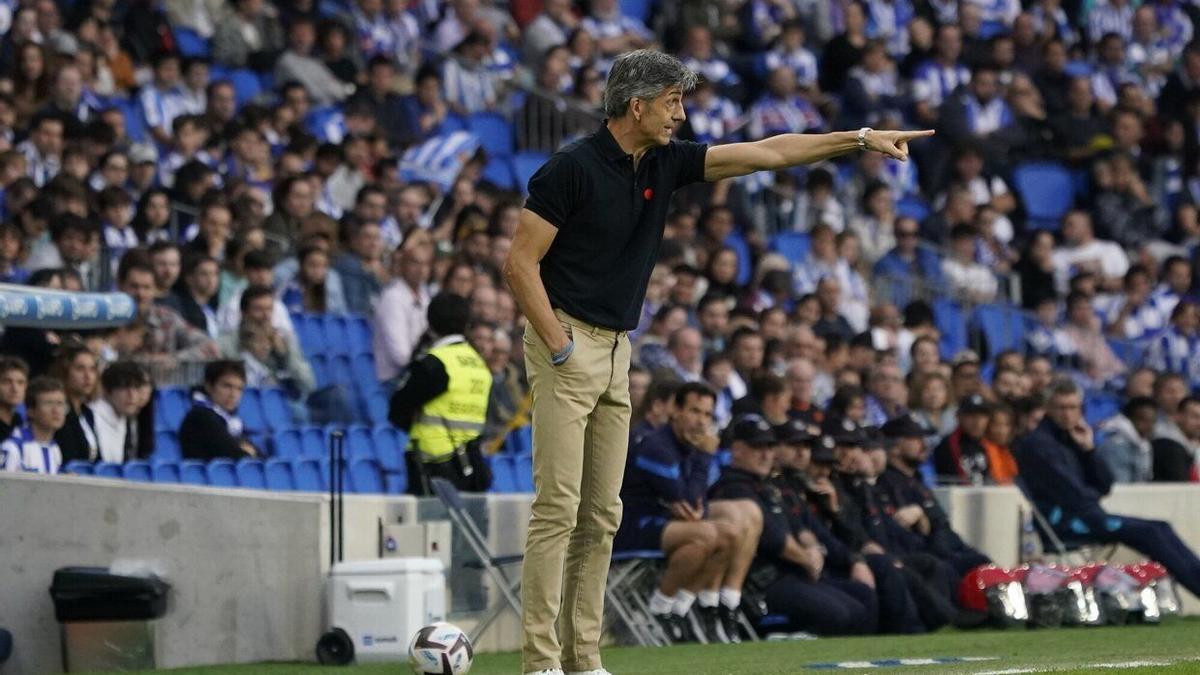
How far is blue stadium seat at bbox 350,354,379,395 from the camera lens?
571 inches

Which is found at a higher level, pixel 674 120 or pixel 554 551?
pixel 674 120

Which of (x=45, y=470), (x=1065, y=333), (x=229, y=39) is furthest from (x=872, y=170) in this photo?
(x=45, y=470)

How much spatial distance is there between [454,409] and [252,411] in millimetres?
2056

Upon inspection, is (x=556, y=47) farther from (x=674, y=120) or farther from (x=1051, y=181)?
(x=674, y=120)

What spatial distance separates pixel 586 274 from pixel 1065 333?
12.3m

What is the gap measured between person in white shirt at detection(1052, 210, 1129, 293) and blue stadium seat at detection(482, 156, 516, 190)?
17.6 ft

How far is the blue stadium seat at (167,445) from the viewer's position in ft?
40.4

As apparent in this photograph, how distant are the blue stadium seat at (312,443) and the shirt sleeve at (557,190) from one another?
5.67 m

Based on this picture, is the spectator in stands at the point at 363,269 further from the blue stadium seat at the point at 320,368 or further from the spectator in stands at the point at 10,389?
the spectator in stands at the point at 10,389

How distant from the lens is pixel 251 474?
11.8m

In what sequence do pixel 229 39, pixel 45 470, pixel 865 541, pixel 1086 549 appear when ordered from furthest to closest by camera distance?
pixel 229 39 → pixel 1086 549 → pixel 865 541 → pixel 45 470

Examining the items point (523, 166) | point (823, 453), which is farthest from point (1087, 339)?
point (823, 453)

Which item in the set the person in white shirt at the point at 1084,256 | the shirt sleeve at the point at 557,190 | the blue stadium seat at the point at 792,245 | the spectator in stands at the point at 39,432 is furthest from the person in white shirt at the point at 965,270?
the shirt sleeve at the point at 557,190

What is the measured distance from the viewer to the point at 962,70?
23109 millimetres
